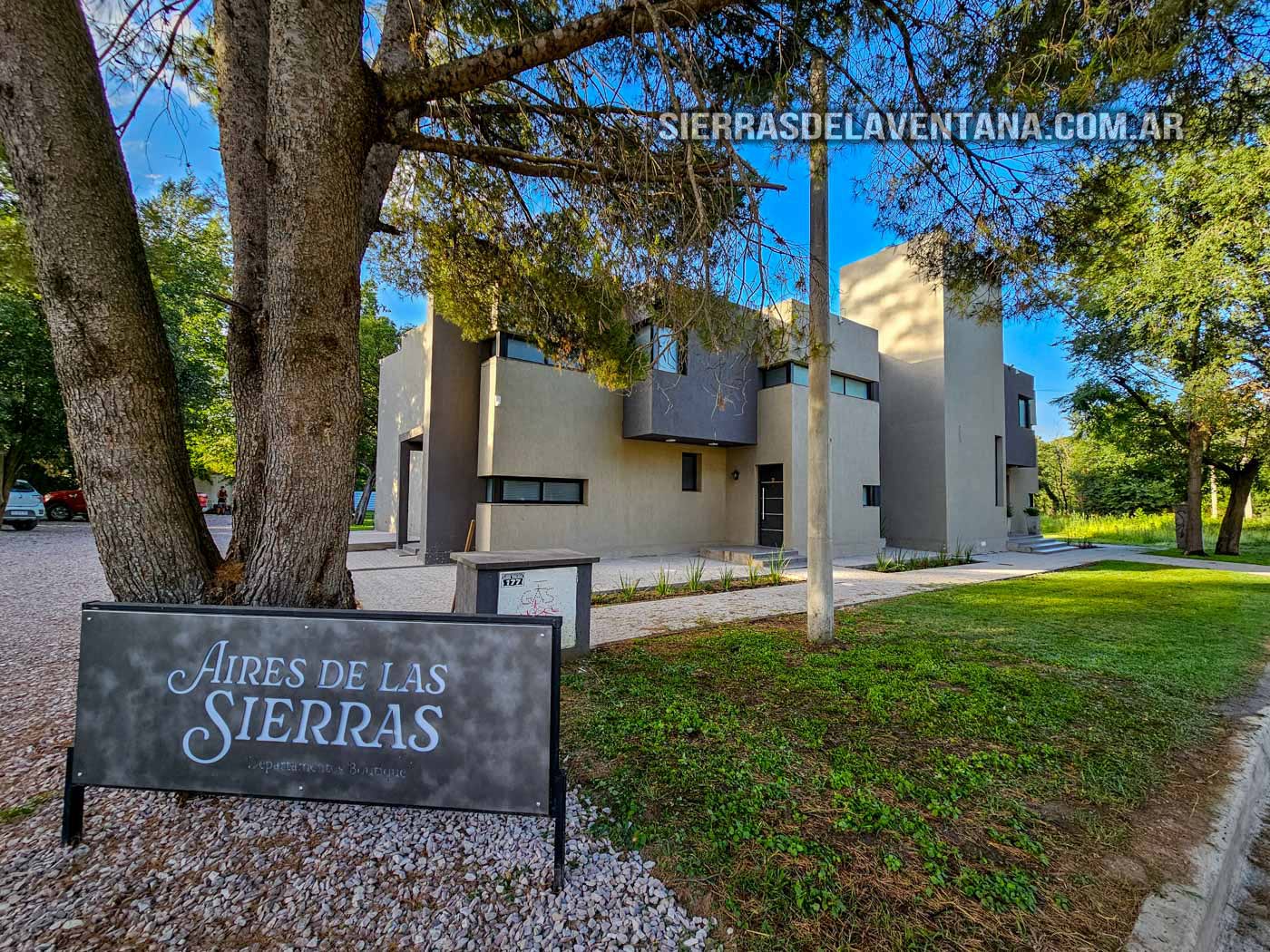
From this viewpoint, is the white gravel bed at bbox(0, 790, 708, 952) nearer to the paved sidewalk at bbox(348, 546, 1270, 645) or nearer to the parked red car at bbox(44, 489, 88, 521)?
the paved sidewalk at bbox(348, 546, 1270, 645)

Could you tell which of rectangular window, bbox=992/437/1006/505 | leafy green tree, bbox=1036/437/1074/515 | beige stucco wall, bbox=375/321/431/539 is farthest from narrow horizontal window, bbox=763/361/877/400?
leafy green tree, bbox=1036/437/1074/515

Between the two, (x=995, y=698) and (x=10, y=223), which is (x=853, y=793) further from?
(x=10, y=223)

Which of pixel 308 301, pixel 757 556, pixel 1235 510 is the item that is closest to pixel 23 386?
pixel 308 301

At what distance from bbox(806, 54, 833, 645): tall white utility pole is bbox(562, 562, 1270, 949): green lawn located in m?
0.42

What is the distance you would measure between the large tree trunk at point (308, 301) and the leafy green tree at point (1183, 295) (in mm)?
5613

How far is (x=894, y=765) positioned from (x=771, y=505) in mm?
11493

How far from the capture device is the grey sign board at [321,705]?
6.82ft

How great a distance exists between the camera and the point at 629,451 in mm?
12961

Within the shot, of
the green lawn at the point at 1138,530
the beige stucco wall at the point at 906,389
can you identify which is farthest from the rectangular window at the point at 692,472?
the green lawn at the point at 1138,530

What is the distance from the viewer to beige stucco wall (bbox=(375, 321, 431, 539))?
42.1ft

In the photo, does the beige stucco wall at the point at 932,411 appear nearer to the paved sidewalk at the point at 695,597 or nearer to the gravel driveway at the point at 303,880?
the paved sidewalk at the point at 695,597

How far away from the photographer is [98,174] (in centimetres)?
253

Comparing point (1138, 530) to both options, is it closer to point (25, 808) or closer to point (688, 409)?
point (688, 409)

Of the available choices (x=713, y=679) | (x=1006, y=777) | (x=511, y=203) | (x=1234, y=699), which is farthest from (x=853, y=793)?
(x=511, y=203)
